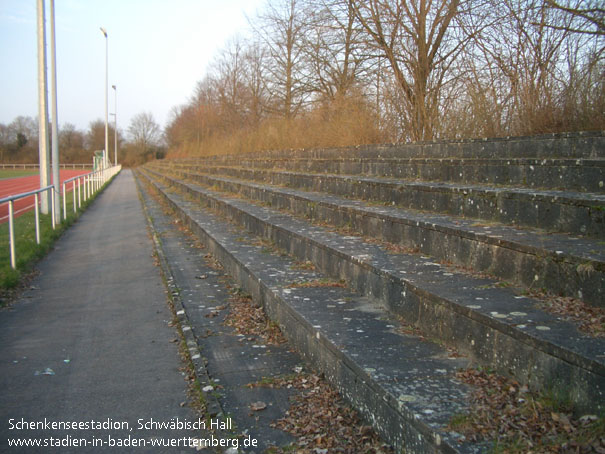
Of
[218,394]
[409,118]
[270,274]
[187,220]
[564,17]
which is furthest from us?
[187,220]

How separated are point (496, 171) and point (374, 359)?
267 cm

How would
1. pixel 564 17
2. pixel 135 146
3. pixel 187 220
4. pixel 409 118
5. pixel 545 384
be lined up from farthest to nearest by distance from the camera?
pixel 135 146, pixel 187 220, pixel 409 118, pixel 564 17, pixel 545 384

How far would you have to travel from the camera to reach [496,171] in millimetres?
4652

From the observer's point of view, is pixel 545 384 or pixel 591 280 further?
pixel 591 280

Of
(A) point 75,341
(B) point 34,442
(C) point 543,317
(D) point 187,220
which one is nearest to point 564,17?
(C) point 543,317

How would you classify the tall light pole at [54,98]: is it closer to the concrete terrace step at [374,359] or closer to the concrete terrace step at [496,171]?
the concrete terrace step at [496,171]

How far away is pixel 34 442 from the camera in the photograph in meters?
2.69

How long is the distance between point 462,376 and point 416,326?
678 millimetres

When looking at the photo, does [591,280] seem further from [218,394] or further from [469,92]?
[469,92]

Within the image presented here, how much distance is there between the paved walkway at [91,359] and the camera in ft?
9.48

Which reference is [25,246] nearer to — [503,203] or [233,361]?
[233,361]

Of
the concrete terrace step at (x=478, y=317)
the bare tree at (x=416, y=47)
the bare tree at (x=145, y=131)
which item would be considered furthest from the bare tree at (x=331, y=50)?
the bare tree at (x=145, y=131)

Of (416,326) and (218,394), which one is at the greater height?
(416,326)

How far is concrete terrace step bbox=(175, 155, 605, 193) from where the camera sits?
3709 millimetres
